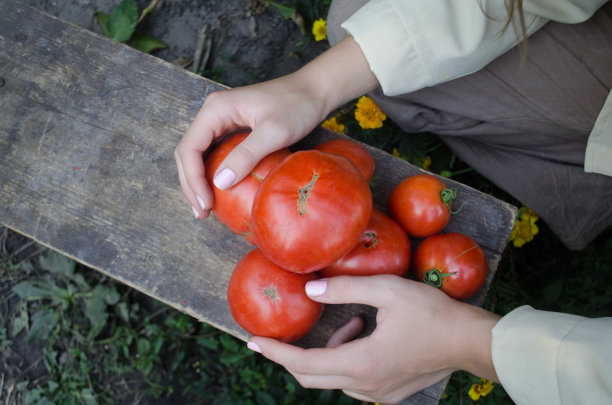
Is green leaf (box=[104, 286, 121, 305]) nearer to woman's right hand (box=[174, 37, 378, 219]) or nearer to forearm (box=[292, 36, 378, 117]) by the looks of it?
woman's right hand (box=[174, 37, 378, 219])

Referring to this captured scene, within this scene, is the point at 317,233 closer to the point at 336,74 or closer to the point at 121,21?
the point at 336,74

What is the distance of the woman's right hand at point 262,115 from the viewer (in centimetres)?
114

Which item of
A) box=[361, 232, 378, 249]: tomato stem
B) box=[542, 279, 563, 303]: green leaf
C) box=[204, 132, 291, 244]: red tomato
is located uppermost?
box=[204, 132, 291, 244]: red tomato

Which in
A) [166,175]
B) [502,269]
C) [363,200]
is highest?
[363,200]

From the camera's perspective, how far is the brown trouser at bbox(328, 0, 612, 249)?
141 cm

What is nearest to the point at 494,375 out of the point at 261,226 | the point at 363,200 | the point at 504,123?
the point at 363,200

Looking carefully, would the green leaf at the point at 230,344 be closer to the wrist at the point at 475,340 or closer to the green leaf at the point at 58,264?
the green leaf at the point at 58,264

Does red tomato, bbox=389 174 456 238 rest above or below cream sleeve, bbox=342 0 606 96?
below

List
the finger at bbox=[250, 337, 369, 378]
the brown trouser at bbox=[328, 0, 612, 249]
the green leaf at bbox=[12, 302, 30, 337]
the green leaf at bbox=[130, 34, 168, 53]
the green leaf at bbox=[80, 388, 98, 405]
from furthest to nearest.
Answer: the green leaf at bbox=[130, 34, 168, 53]
the green leaf at bbox=[12, 302, 30, 337]
the green leaf at bbox=[80, 388, 98, 405]
the brown trouser at bbox=[328, 0, 612, 249]
the finger at bbox=[250, 337, 369, 378]

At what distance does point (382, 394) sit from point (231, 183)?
2.32 ft

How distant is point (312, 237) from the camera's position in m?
0.97

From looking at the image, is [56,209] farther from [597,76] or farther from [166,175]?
[597,76]

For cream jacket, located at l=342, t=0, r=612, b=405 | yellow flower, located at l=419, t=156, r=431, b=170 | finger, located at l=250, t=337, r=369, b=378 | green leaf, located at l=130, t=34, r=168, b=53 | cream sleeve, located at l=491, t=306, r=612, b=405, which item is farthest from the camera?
green leaf, located at l=130, t=34, r=168, b=53

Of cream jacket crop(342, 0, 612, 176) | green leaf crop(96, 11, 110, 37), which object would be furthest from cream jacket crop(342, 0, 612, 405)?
green leaf crop(96, 11, 110, 37)
